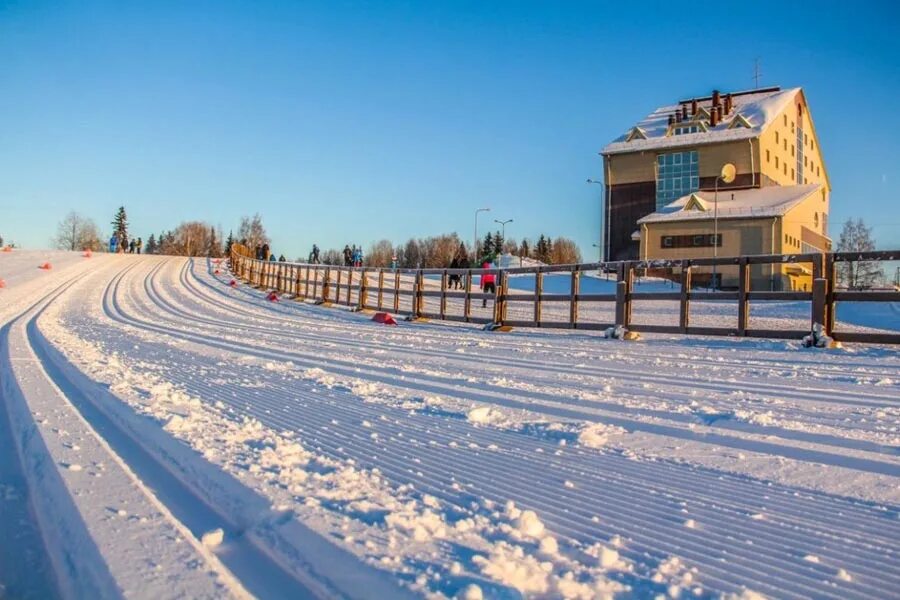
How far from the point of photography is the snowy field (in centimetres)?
215

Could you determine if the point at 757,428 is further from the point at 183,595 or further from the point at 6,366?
the point at 6,366

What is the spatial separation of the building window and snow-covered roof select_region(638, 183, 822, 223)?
124cm

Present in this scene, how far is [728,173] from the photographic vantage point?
4922 centimetres

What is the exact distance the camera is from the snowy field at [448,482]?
2.15 meters

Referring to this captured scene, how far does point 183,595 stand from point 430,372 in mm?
4909

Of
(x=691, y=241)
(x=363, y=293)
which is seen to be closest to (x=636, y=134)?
(x=691, y=241)

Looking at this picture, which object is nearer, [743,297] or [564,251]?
[743,297]

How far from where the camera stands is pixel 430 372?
6891 millimetres

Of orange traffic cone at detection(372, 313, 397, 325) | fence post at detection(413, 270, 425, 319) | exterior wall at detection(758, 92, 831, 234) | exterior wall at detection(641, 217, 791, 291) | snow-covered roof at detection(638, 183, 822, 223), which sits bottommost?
orange traffic cone at detection(372, 313, 397, 325)

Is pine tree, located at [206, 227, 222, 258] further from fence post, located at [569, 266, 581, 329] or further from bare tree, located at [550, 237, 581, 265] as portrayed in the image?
fence post, located at [569, 266, 581, 329]

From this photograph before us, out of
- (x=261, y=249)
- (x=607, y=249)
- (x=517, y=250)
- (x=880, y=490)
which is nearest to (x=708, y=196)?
(x=607, y=249)

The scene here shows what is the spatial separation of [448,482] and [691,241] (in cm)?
4550

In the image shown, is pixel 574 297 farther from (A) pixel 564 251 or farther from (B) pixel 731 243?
(A) pixel 564 251

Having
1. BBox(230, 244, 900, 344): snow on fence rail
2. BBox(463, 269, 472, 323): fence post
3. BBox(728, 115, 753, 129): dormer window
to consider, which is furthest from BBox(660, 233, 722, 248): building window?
BBox(463, 269, 472, 323): fence post
